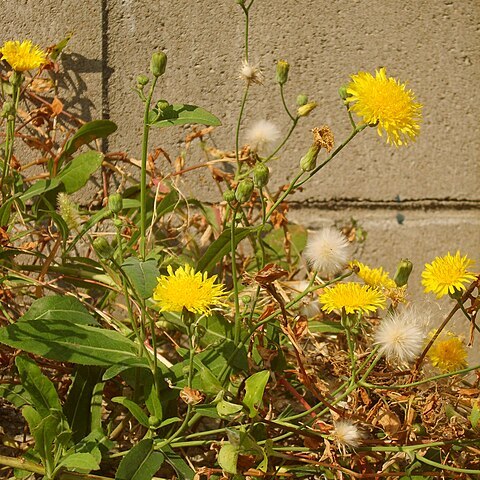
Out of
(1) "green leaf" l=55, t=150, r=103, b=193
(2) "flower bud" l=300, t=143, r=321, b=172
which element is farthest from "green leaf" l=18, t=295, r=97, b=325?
(2) "flower bud" l=300, t=143, r=321, b=172

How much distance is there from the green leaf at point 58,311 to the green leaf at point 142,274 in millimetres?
121

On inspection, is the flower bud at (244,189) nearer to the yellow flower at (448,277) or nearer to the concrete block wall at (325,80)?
the yellow flower at (448,277)

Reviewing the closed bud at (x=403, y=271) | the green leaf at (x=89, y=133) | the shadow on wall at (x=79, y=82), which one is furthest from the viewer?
the shadow on wall at (x=79, y=82)

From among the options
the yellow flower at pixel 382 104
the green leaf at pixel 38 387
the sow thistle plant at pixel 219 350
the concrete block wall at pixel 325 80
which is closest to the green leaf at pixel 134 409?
the sow thistle plant at pixel 219 350

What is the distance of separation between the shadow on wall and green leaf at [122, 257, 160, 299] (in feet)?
1.99

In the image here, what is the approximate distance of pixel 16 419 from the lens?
5.13ft

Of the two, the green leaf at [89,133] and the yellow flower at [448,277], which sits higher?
the green leaf at [89,133]

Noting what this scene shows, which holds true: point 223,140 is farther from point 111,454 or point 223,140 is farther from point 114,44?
point 111,454

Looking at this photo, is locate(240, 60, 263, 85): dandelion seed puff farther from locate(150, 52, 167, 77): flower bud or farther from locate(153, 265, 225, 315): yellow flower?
locate(153, 265, 225, 315): yellow flower

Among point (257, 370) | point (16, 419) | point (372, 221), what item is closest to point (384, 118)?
point (257, 370)

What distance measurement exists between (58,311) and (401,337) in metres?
0.55

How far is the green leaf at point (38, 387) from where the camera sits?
1315mm

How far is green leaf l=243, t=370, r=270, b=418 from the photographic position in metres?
1.24

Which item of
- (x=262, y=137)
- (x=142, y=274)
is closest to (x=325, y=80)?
(x=262, y=137)
